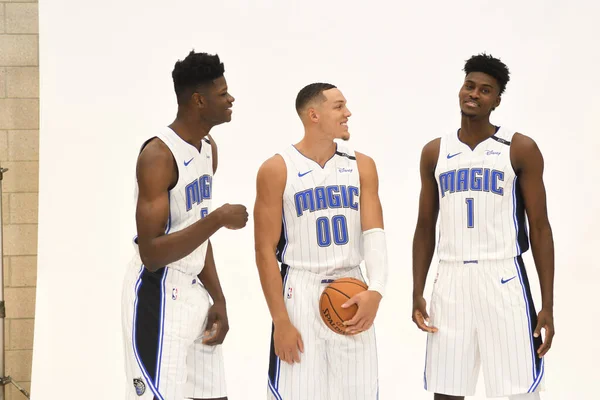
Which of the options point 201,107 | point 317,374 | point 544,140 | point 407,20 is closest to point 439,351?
point 317,374

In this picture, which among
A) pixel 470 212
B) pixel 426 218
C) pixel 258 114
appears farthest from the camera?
pixel 258 114

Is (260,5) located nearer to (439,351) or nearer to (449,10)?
(449,10)

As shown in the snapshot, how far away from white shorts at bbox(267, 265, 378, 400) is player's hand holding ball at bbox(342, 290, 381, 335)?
109 mm

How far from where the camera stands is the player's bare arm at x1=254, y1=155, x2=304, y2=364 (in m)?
3.29

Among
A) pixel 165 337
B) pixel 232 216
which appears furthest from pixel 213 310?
pixel 232 216

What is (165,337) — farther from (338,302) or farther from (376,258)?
(376,258)

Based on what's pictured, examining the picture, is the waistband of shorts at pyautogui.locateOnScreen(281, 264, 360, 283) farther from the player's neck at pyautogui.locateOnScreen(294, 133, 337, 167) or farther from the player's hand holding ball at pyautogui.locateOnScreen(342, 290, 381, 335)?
the player's neck at pyautogui.locateOnScreen(294, 133, 337, 167)

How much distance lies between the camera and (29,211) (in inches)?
243

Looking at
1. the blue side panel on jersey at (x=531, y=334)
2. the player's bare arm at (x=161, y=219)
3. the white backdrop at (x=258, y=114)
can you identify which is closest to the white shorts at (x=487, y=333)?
the blue side panel on jersey at (x=531, y=334)

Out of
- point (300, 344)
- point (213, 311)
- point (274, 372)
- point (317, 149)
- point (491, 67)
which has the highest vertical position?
point (491, 67)

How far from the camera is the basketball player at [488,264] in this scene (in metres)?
3.48

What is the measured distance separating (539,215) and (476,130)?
1.44 ft

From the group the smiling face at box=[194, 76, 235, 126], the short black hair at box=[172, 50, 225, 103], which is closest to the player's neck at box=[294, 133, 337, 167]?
the smiling face at box=[194, 76, 235, 126]

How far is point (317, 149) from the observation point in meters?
3.46
